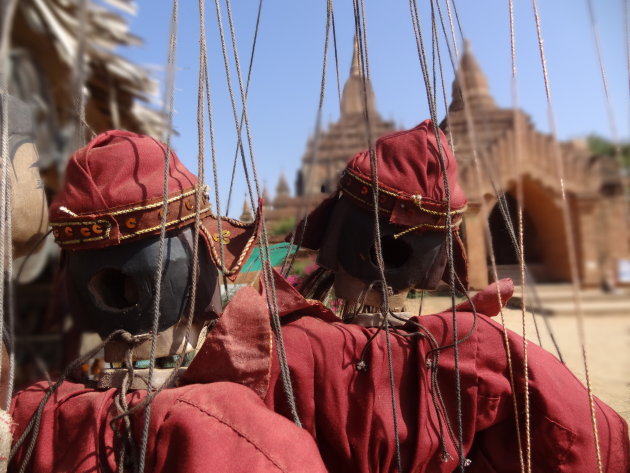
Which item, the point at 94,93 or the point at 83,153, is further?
the point at 94,93

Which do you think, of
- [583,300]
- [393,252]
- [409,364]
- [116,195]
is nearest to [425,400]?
[409,364]

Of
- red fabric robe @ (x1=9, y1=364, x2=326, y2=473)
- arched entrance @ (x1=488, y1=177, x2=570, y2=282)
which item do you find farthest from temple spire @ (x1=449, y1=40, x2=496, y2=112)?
red fabric robe @ (x1=9, y1=364, x2=326, y2=473)

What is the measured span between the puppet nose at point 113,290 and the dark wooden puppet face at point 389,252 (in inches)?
18.6

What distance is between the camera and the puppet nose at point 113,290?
1.01m

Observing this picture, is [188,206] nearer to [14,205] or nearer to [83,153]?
[83,153]

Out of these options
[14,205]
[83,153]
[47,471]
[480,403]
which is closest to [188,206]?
[83,153]

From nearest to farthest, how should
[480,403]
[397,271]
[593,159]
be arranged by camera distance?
[593,159]
[480,403]
[397,271]

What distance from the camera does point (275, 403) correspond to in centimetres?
104

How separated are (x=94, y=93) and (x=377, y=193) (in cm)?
78

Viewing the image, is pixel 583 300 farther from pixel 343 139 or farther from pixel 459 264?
pixel 343 139

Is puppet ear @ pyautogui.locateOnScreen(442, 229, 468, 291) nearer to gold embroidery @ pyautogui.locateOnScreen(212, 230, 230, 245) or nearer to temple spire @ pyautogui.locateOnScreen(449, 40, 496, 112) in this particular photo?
temple spire @ pyautogui.locateOnScreen(449, 40, 496, 112)

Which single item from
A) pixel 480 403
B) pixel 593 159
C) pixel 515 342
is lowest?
pixel 480 403

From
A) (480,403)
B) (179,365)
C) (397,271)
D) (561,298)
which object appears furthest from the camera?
(397,271)

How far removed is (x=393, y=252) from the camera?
4.33 ft
